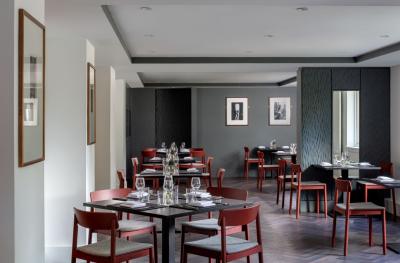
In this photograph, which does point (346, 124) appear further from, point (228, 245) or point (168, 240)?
point (168, 240)

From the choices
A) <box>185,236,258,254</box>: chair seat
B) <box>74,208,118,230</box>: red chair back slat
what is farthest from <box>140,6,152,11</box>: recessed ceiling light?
<box>185,236,258,254</box>: chair seat

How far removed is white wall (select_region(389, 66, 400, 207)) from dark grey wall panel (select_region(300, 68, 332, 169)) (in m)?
1.02

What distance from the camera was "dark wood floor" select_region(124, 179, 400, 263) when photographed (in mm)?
5434

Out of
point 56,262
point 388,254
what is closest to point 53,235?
point 56,262

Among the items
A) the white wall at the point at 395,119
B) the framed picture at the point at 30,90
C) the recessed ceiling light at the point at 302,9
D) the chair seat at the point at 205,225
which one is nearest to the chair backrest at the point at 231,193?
the chair seat at the point at 205,225

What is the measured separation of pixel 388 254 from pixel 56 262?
3.53 m

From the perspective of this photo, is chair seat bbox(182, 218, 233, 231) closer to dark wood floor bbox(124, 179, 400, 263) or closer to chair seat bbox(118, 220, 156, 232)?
chair seat bbox(118, 220, 156, 232)

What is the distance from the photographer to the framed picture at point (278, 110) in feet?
45.0

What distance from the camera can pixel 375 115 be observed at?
8.54 m

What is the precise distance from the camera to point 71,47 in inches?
210

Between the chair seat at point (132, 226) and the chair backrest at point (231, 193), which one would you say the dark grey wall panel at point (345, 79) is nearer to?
the chair backrest at point (231, 193)

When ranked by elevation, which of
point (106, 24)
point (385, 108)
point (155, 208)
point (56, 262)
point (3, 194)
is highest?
point (106, 24)

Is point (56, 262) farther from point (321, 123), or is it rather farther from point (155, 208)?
point (321, 123)

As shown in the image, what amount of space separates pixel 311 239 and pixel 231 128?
7.51m
